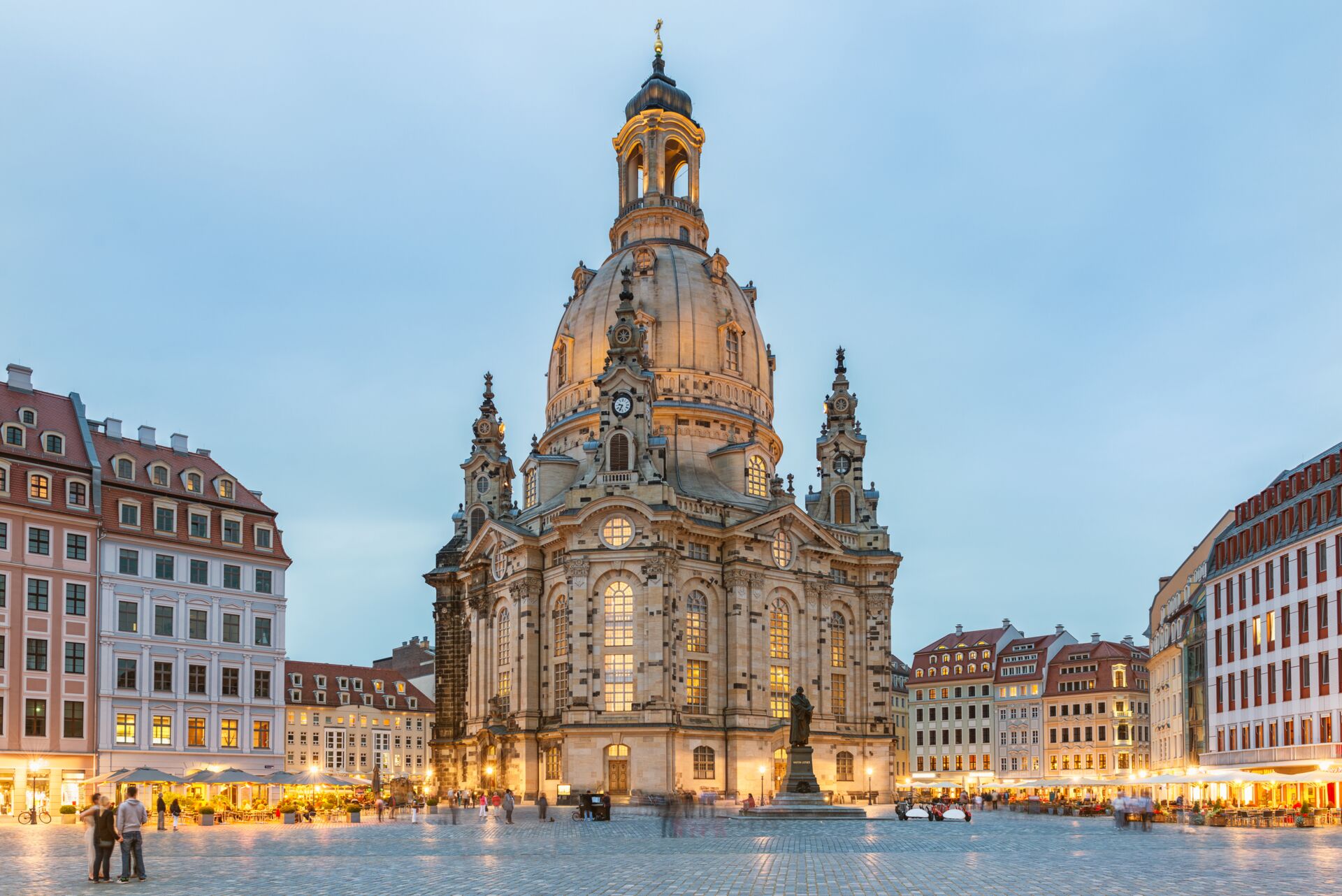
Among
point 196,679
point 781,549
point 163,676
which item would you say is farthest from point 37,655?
point 781,549

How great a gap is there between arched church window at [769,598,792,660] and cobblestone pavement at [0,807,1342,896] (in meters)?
39.4

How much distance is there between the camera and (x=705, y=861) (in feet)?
114

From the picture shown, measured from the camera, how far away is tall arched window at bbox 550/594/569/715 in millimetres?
92812

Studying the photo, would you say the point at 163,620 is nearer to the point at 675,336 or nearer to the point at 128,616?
the point at 128,616

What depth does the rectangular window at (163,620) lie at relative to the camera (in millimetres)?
74312

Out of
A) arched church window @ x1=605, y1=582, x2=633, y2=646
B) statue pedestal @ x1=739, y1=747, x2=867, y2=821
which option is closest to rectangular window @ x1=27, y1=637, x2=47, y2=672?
arched church window @ x1=605, y1=582, x2=633, y2=646

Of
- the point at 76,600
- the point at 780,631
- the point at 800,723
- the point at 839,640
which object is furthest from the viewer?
the point at 839,640

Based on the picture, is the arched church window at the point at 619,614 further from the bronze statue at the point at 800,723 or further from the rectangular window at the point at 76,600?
the rectangular window at the point at 76,600

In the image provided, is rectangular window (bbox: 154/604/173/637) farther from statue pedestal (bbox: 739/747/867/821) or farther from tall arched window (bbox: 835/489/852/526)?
tall arched window (bbox: 835/489/852/526)

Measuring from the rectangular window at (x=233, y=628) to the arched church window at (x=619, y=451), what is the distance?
26.6 metres

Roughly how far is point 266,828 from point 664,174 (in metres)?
71.3

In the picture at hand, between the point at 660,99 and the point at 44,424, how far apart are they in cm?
6162

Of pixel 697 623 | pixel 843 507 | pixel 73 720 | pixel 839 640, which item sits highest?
pixel 843 507

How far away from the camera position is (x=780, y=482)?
99.9 meters
